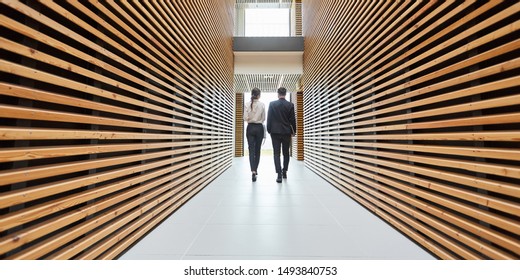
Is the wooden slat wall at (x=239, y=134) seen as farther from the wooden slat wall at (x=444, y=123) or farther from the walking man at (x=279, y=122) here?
the wooden slat wall at (x=444, y=123)

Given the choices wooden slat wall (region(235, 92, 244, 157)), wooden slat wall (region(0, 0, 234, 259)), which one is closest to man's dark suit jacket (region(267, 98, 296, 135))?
wooden slat wall (region(0, 0, 234, 259))

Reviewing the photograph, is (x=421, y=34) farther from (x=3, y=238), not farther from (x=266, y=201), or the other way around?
(x=3, y=238)

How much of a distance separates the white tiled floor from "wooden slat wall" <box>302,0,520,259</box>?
0.24 m

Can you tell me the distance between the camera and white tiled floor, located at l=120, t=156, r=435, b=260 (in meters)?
1.43

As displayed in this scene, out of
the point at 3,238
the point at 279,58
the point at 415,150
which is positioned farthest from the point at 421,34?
the point at 279,58

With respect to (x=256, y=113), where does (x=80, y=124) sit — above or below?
below

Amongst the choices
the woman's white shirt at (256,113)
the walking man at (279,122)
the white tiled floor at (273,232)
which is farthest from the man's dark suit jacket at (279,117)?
the white tiled floor at (273,232)

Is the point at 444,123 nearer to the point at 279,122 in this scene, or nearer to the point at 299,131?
the point at 279,122

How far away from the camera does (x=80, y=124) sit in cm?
123

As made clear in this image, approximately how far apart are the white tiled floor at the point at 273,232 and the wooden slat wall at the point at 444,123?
0.79 ft

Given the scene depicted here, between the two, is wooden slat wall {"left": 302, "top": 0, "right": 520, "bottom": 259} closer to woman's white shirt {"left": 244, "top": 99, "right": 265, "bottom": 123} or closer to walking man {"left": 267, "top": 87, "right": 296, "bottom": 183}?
walking man {"left": 267, "top": 87, "right": 296, "bottom": 183}

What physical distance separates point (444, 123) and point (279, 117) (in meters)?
2.52

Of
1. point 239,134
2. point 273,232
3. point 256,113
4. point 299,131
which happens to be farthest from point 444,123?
point 239,134

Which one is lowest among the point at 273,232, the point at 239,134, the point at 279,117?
the point at 273,232
